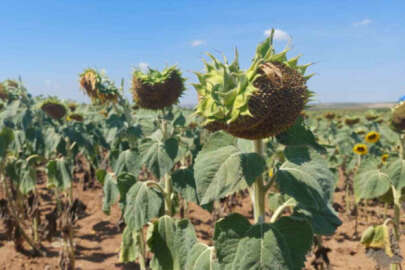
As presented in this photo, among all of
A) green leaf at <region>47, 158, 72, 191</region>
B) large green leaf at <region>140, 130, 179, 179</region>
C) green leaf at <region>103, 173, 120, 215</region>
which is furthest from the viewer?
green leaf at <region>47, 158, 72, 191</region>

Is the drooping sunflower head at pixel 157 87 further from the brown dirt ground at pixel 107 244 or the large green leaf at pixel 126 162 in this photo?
the brown dirt ground at pixel 107 244

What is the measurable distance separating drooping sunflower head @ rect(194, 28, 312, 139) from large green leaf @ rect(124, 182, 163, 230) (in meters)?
1.46

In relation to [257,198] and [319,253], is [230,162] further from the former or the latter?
[319,253]

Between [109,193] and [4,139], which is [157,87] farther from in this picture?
[4,139]

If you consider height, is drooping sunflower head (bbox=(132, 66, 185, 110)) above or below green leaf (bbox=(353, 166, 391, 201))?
above

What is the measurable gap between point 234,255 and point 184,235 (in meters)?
0.93

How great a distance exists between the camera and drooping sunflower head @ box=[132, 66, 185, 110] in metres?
2.80

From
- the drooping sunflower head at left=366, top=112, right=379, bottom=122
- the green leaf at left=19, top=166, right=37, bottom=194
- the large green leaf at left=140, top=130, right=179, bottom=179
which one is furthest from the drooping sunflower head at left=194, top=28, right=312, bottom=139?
the drooping sunflower head at left=366, top=112, right=379, bottom=122

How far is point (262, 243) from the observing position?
4.34ft

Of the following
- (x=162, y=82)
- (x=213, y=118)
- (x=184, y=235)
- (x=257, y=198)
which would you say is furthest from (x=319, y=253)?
(x=213, y=118)

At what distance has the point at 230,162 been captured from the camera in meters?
1.34

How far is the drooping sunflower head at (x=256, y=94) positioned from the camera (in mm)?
1171

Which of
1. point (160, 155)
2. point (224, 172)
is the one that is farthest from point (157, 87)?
point (224, 172)

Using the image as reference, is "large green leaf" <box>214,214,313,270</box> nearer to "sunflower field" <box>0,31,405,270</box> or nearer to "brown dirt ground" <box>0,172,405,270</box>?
"sunflower field" <box>0,31,405,270</box>
